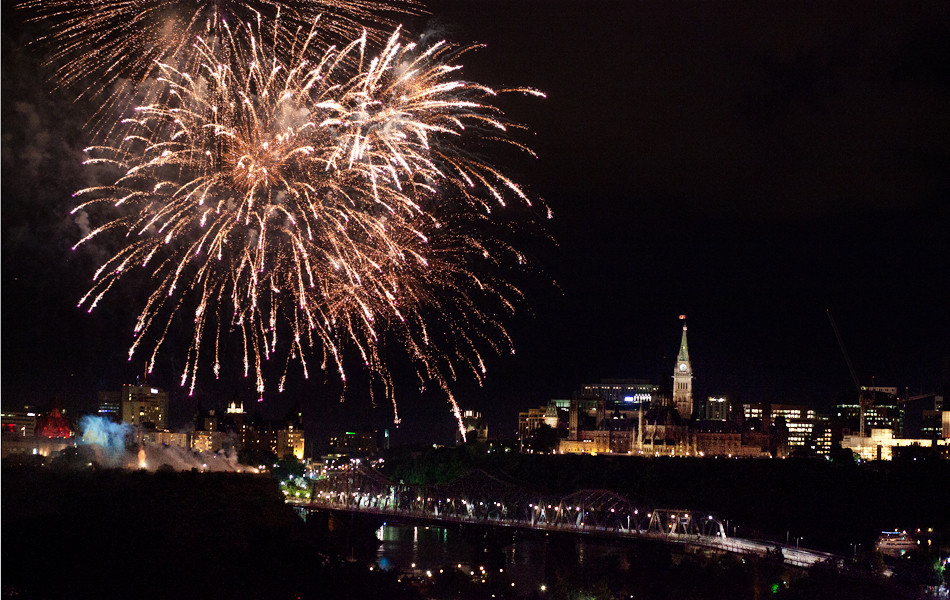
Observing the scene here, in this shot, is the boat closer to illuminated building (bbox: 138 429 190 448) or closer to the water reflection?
the water reflection

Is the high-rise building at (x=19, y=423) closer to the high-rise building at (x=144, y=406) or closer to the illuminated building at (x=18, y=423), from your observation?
the illuminated building at (x=18, y=423)

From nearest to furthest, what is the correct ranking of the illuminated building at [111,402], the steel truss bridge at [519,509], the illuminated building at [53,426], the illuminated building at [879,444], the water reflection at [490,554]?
the water reflection at [490,554] → the steel truss bridge at [519,509] → the illuminated building at [53,426] → the illuminated building at [879,444] → the illuminated building at [111,402]

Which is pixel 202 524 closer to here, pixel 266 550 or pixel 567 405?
pixel 266 550

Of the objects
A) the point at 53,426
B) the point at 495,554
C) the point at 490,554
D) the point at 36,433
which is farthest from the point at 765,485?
the point at 36,433

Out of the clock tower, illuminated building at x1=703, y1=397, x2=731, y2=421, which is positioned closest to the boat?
the clock tower

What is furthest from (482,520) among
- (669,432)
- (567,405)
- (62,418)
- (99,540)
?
(567,405)

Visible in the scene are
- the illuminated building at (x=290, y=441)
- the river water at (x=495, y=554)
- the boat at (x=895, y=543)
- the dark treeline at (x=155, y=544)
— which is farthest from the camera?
the illuminated building at (x=290, y=441)

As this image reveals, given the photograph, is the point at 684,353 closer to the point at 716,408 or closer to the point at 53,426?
the point at 716,408

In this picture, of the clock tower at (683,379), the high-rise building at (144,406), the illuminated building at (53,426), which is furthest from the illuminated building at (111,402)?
the clock tower at (683,379)
